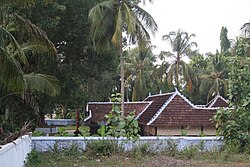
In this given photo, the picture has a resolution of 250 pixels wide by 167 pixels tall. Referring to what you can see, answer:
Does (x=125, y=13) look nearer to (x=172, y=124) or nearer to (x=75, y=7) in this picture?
(x=75, y=7)

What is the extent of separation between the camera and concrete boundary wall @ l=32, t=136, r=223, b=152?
13.4m

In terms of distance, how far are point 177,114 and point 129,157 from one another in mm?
9113

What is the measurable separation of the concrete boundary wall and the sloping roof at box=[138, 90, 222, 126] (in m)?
6.49

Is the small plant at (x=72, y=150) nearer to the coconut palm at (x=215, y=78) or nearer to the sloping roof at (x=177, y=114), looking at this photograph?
the sloping roof at (x=177, y=114)

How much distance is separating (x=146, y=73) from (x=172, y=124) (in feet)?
62.4

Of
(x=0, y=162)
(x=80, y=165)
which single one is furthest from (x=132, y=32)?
(x=0, y=162)

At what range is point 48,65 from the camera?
20203 millimetres

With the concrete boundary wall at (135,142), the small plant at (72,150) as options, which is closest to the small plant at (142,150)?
the concrete boundary wall at (135,142)

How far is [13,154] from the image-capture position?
29.4 ft

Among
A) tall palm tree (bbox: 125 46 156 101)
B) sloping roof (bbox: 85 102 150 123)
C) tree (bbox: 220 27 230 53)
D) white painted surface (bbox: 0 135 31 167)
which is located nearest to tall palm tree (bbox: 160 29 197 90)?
tall palm tree (bbox: 125 46 156 101)

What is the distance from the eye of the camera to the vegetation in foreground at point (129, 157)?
1164cm

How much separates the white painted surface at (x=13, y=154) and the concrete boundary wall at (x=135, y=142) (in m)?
2.18

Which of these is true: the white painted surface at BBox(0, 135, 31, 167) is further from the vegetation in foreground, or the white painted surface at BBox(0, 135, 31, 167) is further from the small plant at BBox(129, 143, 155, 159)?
the small plant at BBox(129, 143, 155, 159)

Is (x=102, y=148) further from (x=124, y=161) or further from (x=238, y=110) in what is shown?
(x=238, y=110)
